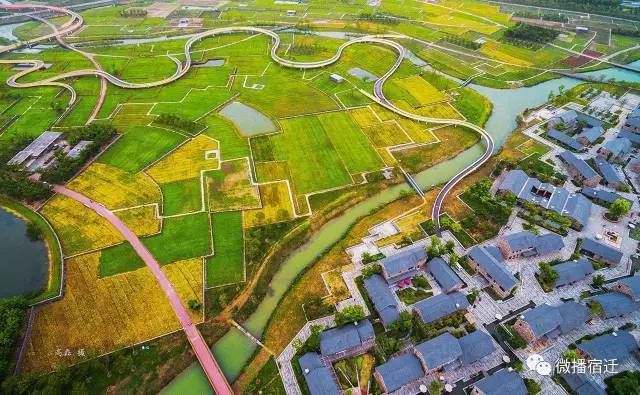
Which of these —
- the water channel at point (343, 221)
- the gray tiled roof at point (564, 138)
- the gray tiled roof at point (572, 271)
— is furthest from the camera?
the gray tiled roof at point (564, 138)

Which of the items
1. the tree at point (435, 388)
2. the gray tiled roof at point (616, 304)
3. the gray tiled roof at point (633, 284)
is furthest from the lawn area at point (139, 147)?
the gray tiled roof at point (633, 284)

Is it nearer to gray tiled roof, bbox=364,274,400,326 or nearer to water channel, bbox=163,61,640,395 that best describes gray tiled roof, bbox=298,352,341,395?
water channel, bbox=163,61,640,395

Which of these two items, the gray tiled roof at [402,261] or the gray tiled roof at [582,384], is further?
the gray tiled roof at [402,261]

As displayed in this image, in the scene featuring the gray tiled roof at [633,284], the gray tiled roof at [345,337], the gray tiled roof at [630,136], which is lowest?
the gray tiled roof at [345,337]

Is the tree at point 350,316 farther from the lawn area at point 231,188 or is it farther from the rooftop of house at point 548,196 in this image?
the rooftop of house at point 548,196

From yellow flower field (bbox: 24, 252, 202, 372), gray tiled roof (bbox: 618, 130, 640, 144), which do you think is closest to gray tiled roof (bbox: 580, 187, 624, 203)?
gray tiled roof (bbox: 618, 130, 640, 144)

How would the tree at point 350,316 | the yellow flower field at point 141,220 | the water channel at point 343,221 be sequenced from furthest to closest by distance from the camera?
1. the yellow flower field at point 141,220
2. the tree at point 350,316
3. the water channel at point 343,221
